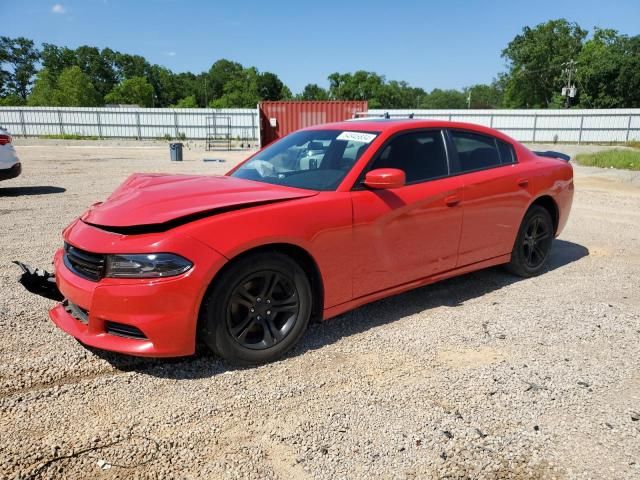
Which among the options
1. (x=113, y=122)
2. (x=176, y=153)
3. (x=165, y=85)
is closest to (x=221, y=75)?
(x=165, y=85)

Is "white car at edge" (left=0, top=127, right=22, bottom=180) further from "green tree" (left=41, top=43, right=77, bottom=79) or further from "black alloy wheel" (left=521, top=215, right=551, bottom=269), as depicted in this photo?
"green tree" (left=41, top=43, right=77, bottom=79)

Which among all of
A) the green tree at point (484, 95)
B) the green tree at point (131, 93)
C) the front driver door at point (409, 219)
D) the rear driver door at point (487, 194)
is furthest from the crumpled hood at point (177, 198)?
the green tree at point (484, 95)

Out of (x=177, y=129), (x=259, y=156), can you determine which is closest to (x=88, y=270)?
(x=259, y=156)

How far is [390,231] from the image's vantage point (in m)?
3.72

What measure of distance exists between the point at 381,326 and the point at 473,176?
159 cm

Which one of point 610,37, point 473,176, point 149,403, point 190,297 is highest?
point 610,37

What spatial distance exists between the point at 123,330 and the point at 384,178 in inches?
77.0

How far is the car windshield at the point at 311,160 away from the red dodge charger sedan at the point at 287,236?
0.02 metres

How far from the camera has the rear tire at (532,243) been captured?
16.4 feet

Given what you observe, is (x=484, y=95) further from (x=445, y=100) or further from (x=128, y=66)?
(x=128, y=66)

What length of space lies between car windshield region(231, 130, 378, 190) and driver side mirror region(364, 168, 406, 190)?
8.9 inches

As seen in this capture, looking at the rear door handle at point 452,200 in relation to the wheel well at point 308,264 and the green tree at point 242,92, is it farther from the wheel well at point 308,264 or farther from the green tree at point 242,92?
the green tree at point 242,92

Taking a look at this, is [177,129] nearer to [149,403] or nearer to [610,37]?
[149,403]

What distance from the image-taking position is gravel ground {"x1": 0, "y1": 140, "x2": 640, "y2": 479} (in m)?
2.35
